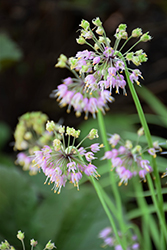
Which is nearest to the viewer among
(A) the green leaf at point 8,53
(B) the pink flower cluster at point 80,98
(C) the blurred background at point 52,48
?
(B) the pink flower cluster at point 80,98

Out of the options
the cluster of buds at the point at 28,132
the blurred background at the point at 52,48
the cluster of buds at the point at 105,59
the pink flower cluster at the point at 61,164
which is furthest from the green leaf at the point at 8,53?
the pink flower cluster at the point at 61,164

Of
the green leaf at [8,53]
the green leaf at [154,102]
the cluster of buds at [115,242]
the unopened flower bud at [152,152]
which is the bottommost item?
the cluster of buds at [115,242]

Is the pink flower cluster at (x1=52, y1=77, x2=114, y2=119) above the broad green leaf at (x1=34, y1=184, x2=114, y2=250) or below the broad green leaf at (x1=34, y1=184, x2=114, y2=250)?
above

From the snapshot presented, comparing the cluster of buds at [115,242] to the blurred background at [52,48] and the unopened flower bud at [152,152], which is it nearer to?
the unopened flower bud at [152,152]

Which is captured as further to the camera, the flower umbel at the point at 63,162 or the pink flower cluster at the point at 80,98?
the pink flower cluster at the point at 80,98

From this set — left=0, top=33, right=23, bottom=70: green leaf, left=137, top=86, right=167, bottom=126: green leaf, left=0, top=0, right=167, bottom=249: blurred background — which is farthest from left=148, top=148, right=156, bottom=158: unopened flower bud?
left=0, top=33, right=23, bottom=70: green leaf

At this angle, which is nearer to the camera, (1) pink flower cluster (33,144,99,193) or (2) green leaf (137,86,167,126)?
(1) pink flower cluster (33,144,99,193)

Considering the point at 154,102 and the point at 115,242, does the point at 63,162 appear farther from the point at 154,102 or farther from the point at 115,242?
the point at 154,102

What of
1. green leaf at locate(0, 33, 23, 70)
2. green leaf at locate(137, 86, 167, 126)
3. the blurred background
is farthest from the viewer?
the blurred background

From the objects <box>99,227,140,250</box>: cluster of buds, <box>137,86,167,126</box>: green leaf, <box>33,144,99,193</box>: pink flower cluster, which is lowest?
<box>99,227,140,250</box>: cluster of buds

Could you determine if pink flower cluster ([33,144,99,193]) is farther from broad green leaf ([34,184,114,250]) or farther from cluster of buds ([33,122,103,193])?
broad green leaf ([34,184,114,250])
